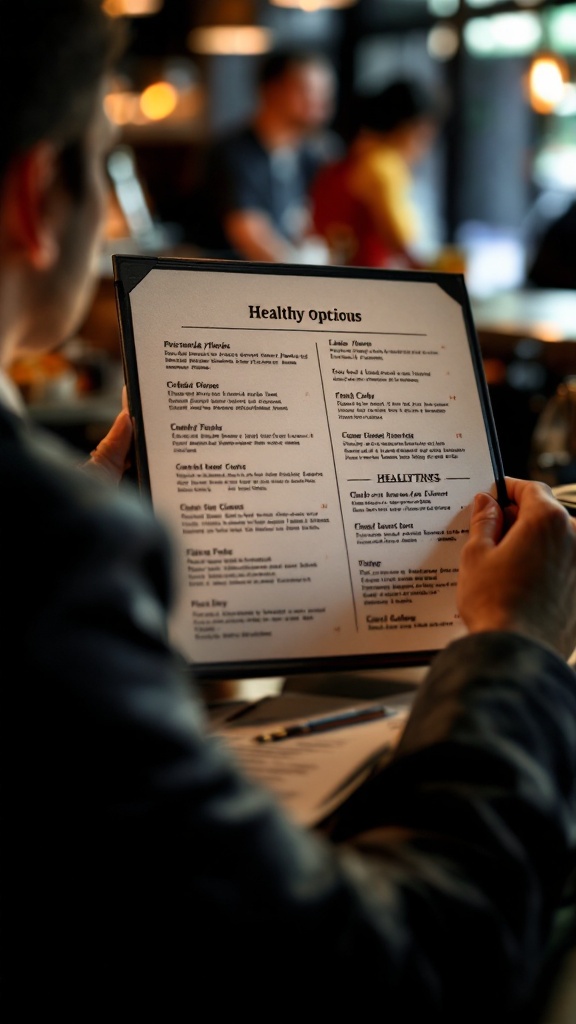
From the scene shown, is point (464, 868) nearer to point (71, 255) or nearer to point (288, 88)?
point (71, 255)

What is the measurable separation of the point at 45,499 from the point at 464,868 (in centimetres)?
31

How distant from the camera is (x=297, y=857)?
0.52 m

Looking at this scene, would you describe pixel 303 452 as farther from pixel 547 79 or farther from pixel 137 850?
pixel 547 79

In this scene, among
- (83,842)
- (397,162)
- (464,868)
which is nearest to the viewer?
(83,842)

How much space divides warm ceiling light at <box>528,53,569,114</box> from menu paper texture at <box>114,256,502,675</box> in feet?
13.2

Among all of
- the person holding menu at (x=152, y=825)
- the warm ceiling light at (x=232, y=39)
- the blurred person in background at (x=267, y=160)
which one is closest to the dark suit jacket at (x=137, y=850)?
the person holding menu at (x=152, y=825)

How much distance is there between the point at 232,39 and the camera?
23.8ft

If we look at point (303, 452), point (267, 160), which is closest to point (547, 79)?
point (267, 160)

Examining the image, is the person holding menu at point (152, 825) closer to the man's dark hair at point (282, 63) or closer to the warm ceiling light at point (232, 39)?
the man's dark hair at point (282, 63)

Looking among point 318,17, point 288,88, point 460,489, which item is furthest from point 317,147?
point 460,489

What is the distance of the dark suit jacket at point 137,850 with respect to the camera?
0.48 m

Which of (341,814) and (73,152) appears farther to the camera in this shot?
(341,814)

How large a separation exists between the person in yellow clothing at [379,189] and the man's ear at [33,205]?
11.8 feet

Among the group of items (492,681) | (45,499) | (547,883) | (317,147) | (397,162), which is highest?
(317,147)
